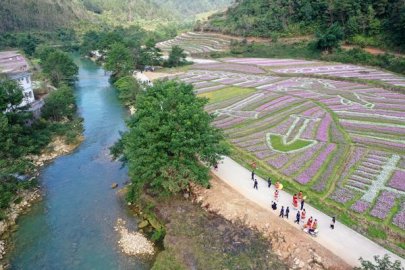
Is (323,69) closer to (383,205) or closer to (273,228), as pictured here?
(383,205)

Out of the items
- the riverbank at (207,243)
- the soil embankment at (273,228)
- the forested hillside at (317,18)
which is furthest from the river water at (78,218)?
the forested hillside at (317,18)

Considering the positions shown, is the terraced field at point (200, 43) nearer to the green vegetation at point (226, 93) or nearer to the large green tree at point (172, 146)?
the green vegetation at point (226, 93)

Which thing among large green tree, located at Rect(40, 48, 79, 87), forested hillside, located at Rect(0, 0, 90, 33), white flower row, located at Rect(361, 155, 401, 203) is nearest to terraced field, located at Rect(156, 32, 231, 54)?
large green tree, located at Rect(40, 48, 79, 87)

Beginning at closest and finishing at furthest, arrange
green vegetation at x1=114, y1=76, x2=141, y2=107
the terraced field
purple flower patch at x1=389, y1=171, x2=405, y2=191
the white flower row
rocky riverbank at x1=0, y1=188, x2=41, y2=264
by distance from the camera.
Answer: the white flower row, rocky riverbank at x1=0, y1=188, x2=41, y2=264, purple flower patch at x1=389, y1=171, x2=405, y2=191, green vegetation at x1=114, y1=76, x2=141, y2=107, the terraced field

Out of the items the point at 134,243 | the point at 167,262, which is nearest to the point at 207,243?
the point at 167,262

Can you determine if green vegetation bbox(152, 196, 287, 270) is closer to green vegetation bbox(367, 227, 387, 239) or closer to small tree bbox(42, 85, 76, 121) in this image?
green vegetation bbox(367, 227, 387, 239)

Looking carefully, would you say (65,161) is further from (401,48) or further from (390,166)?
(401,48)
